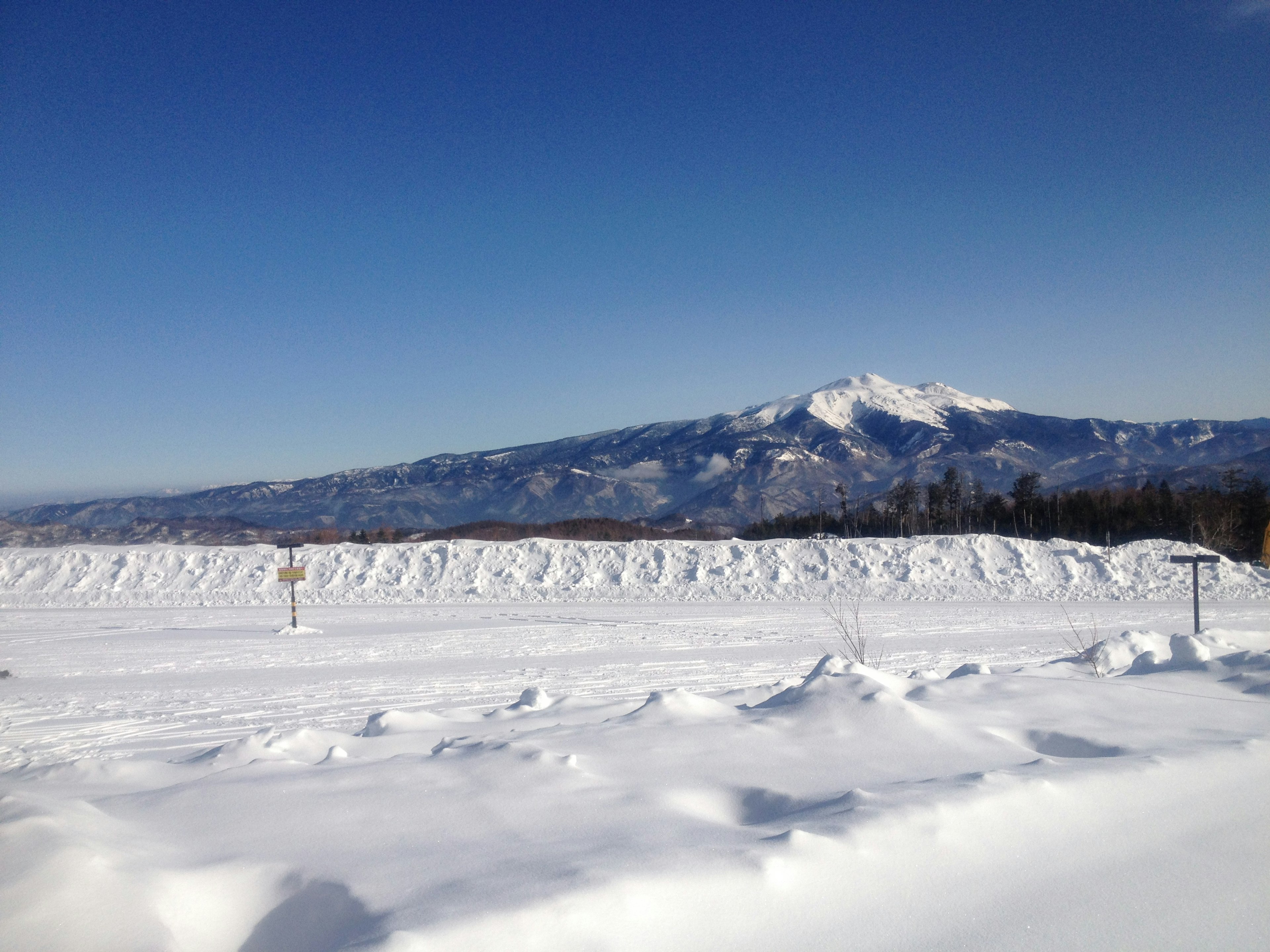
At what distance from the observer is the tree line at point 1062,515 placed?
38281 mm

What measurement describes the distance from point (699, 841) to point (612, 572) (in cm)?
2373

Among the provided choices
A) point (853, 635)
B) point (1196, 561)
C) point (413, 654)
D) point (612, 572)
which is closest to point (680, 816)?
point (1196, 561)

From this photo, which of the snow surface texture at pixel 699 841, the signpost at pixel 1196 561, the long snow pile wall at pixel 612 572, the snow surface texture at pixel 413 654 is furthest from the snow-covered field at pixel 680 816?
the long snow pile wall at pixel 612 572

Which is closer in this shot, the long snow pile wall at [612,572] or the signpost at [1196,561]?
the signpost at [1196,561]

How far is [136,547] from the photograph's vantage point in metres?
29.0

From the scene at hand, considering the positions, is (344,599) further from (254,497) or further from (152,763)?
(254,497)

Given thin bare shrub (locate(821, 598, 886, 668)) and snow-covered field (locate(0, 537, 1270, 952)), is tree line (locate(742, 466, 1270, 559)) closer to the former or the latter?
thin bare shrub (locate(821, 598, 886, 668))

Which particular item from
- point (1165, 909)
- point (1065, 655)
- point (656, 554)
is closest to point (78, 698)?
point (1165, 909)

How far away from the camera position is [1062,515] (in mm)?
53562

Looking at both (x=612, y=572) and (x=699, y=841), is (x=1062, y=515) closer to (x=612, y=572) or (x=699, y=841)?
(x=612, y=572)

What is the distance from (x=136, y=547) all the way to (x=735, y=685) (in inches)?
1118

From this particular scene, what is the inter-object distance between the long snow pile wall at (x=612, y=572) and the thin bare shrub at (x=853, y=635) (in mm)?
2657

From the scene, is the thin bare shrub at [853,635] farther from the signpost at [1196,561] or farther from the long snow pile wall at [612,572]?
the signpost at [1196,561]

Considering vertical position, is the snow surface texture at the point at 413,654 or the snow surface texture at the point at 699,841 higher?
the snow surface texture at the point at 699,841
